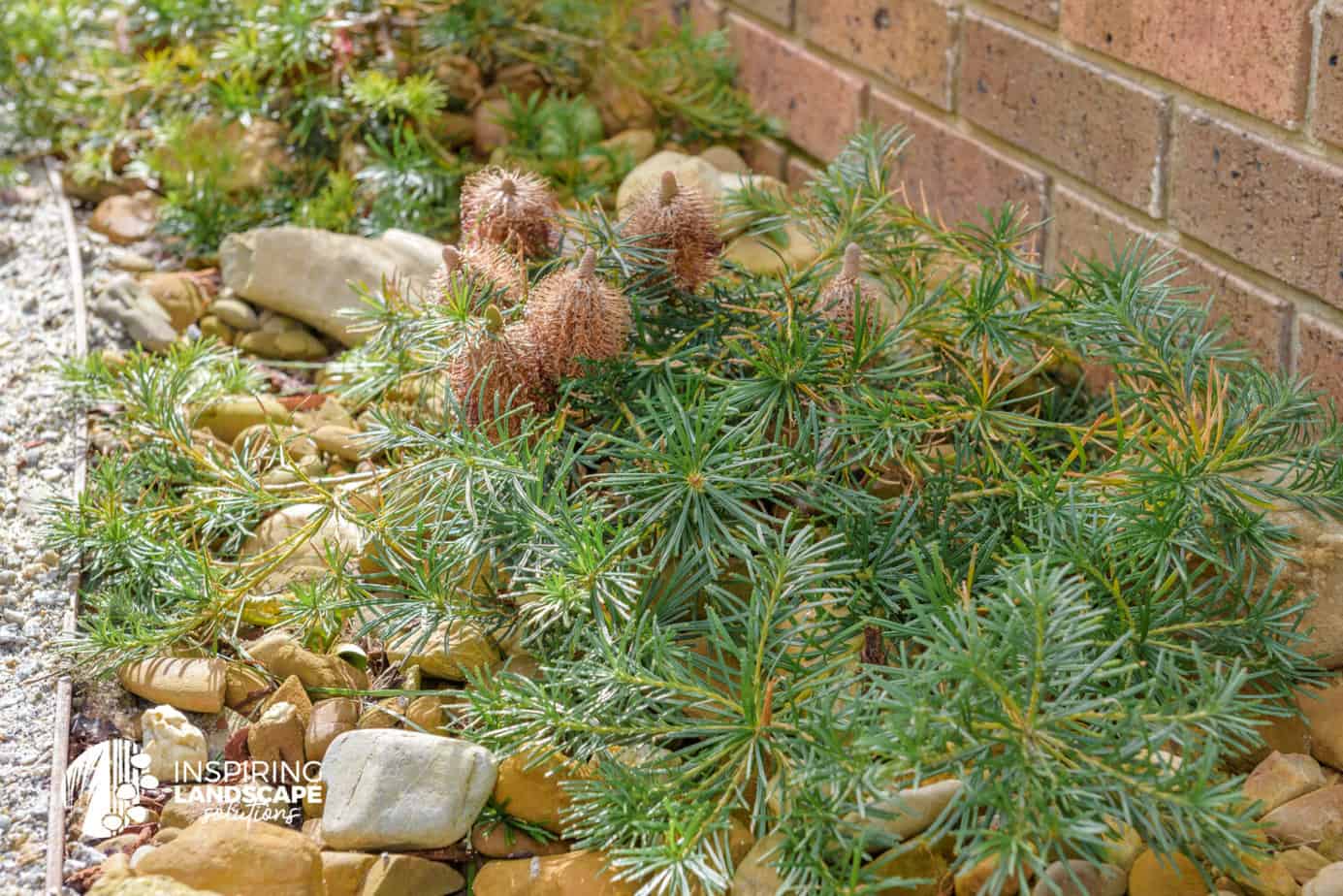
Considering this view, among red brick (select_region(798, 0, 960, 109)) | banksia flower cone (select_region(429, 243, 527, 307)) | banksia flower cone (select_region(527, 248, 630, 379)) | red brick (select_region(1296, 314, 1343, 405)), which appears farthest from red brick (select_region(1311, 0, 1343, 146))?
banksia flower cone (select_region(429, 243, 527, 307))

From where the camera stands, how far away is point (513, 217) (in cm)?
172

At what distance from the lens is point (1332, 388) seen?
5.74 ft

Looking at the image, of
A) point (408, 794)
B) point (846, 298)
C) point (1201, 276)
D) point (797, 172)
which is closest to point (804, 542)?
point (846, 298)

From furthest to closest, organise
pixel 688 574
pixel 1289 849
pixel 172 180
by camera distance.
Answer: pixel 172 180 → pixel 688 574 → pixel 1289 849

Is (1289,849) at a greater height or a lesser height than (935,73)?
lesser

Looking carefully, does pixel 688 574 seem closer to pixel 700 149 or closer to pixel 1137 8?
pixel 1137 8

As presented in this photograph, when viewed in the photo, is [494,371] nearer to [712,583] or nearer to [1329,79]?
[712,583]

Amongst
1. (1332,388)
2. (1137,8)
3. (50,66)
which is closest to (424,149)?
(50,66)

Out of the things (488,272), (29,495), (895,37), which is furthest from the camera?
(895,37)

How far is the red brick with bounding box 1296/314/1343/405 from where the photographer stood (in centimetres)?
172

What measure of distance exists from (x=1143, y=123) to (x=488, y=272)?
941mm

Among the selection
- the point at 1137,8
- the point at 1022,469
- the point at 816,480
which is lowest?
the point at 1022,469

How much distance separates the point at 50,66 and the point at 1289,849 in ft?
8.95

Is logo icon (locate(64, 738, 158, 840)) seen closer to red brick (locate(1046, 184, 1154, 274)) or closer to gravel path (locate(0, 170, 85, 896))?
gravel path (locate(0, 170, 85, 896))
